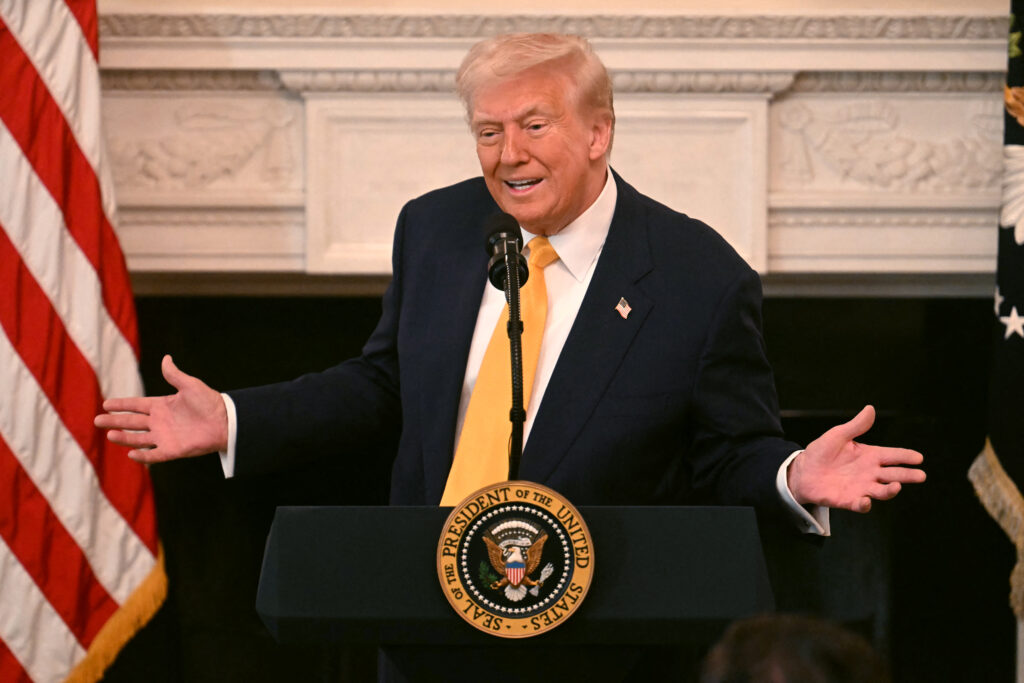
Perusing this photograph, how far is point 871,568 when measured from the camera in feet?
11.4

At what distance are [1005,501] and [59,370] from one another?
2.20m

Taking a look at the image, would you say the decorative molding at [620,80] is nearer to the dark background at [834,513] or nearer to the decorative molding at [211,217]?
the decorative molding at [211,217]

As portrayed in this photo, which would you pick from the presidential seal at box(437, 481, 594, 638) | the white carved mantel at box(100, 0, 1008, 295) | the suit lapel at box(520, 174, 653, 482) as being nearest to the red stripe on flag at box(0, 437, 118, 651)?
the white carved mantel at box(100, 0, 1008, 295)

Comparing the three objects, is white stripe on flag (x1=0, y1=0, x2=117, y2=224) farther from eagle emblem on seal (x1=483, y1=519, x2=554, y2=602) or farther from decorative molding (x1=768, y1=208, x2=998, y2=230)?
eagle emblem on seal (x1=483, y1=519, x2=554, y2=602)

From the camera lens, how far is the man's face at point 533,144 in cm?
177

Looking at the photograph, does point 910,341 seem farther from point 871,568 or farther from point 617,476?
point 617,476

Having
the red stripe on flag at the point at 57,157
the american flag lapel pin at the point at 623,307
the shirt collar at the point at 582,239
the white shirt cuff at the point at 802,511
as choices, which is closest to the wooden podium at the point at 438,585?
the white shirt cuff at the point at 802,511

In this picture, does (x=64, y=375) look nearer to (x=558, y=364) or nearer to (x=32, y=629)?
(x=32, y=629)

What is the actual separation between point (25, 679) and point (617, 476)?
1592 mm

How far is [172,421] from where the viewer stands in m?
1.66

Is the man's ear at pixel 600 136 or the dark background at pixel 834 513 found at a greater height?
the man's ear at pixel 600 136

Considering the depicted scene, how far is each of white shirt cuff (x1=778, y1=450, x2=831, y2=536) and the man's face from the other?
0.54 meters

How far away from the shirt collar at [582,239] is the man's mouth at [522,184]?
0.08 metres

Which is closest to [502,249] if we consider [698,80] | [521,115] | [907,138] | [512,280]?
[512,280]
